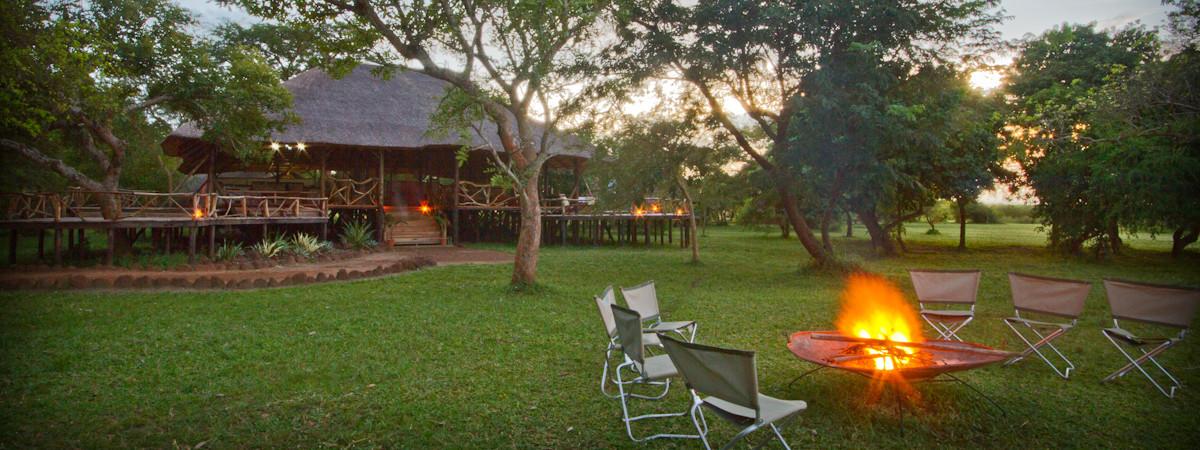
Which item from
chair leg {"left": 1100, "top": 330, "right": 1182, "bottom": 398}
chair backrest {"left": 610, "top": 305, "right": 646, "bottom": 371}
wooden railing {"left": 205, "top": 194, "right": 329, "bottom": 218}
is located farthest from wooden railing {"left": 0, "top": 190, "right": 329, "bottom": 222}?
chair leg {"left": 1100, "top": 330, "right": 1182, "bottom": 398}

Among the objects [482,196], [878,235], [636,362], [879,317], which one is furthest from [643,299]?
[878,235]

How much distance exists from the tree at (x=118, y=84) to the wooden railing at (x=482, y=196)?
662 cm

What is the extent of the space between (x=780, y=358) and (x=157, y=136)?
22878 millimetres

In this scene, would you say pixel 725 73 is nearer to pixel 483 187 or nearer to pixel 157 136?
pixel 483 187

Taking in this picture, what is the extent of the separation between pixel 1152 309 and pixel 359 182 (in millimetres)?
18230

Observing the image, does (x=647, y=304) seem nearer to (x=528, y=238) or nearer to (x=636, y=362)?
(x=636, y=362)

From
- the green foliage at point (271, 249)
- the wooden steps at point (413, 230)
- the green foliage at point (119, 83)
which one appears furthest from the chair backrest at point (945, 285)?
the wooden steps at point (413, 230)

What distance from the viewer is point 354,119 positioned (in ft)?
58.3

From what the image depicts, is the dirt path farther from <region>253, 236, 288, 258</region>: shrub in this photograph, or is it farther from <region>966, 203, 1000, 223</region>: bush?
<region>966, 203, 1000, 223</region>: bush

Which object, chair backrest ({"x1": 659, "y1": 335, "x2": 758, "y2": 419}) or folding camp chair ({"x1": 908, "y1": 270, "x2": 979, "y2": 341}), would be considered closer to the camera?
chair backrest ({"x1": 659, "y1": 335, "x2": 758, "y2": 419})

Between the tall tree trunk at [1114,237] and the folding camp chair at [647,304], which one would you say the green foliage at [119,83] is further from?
the tall tree trunk at [1114,237]

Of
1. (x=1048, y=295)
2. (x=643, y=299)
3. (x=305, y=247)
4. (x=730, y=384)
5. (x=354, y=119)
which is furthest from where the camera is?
(x=354, y=119)

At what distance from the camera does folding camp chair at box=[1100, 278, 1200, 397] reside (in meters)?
4.57

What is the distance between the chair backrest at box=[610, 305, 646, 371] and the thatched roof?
12115 millimetres
